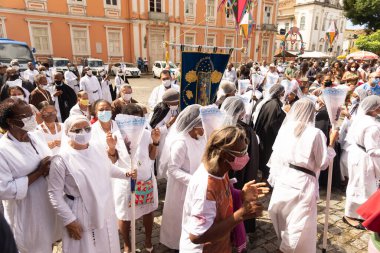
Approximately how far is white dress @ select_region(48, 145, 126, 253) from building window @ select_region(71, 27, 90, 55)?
26429mm

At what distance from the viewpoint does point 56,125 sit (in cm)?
381

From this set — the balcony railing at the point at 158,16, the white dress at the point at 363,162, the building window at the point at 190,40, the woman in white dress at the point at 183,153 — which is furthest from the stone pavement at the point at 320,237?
the building window at the point at 190,40

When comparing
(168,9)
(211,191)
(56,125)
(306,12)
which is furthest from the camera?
(306,12)

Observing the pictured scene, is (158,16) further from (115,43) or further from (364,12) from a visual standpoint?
(364,12)

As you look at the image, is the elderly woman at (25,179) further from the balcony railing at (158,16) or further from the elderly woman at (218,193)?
the balcony railing at (158,16)

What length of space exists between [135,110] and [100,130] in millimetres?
527

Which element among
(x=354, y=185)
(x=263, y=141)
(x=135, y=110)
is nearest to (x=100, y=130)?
(x=135, y=110)

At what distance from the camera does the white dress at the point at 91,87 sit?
8500mm

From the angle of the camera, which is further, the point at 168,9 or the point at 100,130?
the point at 168,9

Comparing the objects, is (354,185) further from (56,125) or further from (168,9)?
(168,9)

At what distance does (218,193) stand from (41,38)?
90.9 ft

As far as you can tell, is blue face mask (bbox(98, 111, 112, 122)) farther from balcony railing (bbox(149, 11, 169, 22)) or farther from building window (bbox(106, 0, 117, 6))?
building window (bbox(106, 0, 117, 6))

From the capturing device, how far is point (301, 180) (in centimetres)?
299

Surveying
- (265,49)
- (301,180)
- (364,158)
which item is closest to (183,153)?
(301,180)
